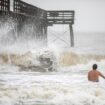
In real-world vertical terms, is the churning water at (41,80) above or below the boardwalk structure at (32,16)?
below

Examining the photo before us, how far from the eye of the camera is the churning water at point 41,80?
6.89 m

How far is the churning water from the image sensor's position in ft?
22.6

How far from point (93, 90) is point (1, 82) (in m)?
2.22

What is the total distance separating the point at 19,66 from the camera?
10.9 meters

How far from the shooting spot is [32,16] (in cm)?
1423

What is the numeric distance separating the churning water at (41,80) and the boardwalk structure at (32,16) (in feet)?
1.94

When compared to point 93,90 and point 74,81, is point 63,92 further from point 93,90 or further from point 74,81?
point 74,81

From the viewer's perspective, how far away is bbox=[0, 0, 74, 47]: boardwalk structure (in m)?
11.4

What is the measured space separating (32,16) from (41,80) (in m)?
5.83

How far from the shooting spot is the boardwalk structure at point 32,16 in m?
11.4

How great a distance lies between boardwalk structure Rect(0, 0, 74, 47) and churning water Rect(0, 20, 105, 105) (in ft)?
1.94

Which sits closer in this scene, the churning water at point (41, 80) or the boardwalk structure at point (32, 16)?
the churning water at point (41, 80)

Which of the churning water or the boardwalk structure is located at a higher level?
the boardwalk structure

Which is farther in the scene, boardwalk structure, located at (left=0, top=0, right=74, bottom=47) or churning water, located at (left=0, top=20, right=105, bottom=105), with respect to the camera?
boardwalk structure, located at (left=0, top=0, right=74, bottom=47)
